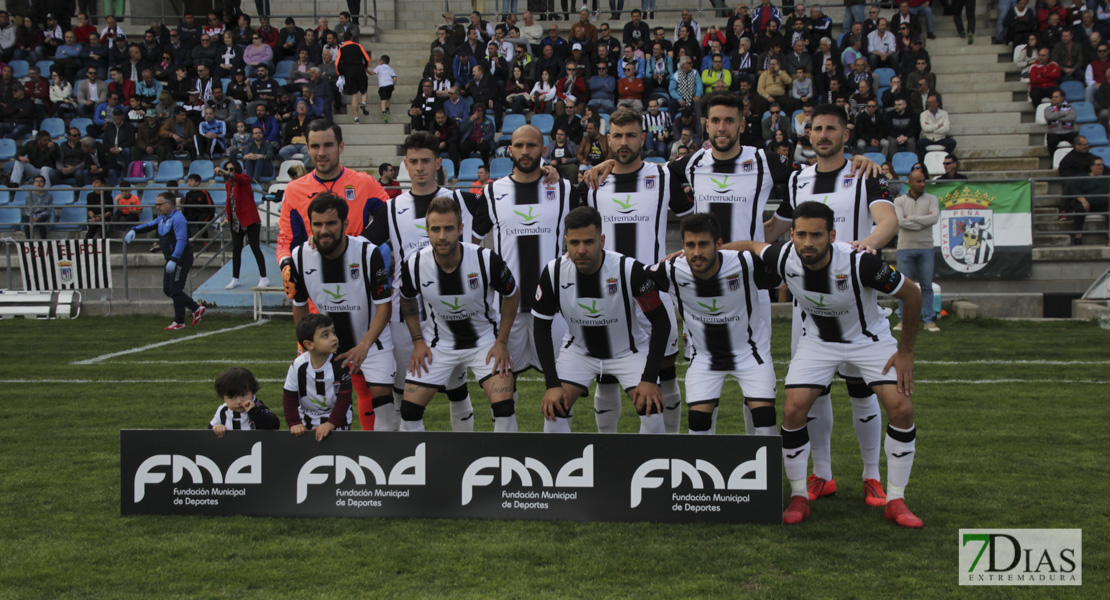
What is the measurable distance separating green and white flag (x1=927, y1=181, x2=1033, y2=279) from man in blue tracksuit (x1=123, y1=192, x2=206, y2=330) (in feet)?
36.6

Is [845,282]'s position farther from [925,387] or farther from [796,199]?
[925,387]

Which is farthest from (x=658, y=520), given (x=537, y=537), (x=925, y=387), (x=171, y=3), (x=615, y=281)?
(x=171, y=3)

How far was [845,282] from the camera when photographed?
5.11 m

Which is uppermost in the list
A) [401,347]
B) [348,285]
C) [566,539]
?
[348,285]

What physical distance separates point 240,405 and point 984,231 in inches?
495

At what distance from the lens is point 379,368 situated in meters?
5.98

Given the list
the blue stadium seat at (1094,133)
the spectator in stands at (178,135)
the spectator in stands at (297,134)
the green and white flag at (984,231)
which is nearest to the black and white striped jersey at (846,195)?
the green and white flag at (984,231)

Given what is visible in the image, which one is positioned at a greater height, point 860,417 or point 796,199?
point 796,199

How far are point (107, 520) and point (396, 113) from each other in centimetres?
1786

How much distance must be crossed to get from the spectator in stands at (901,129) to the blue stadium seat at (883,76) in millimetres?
1964

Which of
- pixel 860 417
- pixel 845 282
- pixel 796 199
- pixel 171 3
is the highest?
pixel 171 3

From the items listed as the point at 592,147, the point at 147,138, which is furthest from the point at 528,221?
the point at 147,138

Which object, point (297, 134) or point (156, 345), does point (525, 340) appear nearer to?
point (156, 345)

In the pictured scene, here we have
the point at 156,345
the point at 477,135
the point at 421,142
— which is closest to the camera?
the point at 421,142
